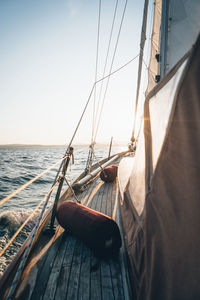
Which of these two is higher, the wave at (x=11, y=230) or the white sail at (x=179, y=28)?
the white sail at (x=179, y=28)

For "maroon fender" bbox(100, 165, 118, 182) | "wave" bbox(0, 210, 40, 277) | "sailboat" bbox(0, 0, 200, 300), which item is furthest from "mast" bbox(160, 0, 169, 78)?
"wave" bbox(0, 210, 40, 277)

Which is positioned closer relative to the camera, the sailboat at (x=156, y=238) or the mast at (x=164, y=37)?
the sailboat at (x=156, y=238)

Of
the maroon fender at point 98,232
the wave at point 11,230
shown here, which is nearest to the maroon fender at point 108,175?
the wave at point 11,230

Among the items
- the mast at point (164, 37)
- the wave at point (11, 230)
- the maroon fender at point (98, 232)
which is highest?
the mast at point (164, 37)

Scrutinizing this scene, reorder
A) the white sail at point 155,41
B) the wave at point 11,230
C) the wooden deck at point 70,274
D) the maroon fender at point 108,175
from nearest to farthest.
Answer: the wooden deck at point 70,274 → the wave at point 11,230 → the white sail at point 155,41 → the maroon fender at point 108,175

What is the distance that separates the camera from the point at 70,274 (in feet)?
6.86

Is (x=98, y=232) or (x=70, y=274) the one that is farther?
(x=98, y=232)

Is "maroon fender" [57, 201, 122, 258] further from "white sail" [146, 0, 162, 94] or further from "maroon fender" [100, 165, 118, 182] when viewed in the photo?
"white sail" [146, 0, 162, 94]

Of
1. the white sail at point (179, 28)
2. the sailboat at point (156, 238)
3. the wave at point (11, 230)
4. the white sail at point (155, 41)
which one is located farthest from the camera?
the white sail at point (155, 41)

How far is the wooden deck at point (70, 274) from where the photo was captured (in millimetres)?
1837

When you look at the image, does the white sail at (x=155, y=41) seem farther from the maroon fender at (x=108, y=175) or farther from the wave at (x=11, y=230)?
the wave at (x=11, y=230)

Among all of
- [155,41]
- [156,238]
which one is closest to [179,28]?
[155,41]

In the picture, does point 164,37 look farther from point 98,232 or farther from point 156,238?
point 98,232

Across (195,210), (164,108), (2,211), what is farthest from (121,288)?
(2,211)
